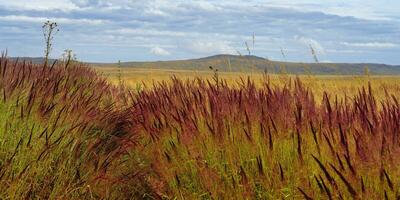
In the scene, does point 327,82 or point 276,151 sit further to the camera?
point 327,82

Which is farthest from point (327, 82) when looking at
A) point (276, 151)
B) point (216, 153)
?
point (276, 151)

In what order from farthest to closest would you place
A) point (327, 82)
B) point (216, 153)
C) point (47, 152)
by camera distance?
point (327, 82)
point (216, 153)
point (47, 152)

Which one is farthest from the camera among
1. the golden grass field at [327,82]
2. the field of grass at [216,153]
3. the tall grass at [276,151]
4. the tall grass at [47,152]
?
the golden grass field at [327,82]

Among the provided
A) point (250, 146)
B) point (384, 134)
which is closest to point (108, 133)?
point (250, 146)

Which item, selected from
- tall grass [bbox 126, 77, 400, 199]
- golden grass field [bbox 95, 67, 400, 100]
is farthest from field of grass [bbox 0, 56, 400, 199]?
golden grass field [bbox 95, 67, 400, 100]

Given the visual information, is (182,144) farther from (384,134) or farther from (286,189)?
(384,134)

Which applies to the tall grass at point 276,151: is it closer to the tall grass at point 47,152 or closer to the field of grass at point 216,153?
the field of grass at point 216,153

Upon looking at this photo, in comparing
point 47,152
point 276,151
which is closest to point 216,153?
point 276,151

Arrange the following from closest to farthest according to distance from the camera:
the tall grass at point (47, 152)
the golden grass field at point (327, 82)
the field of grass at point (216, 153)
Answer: the field of grass at point (216, 153) → the tall grass at point (47, 152) → the golden grass field at point (327, 82)

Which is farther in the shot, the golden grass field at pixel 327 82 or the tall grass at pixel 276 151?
the golden grass field at pixel 327 82

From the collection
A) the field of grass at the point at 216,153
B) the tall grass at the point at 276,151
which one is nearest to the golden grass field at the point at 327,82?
the tall grass at the point at 276,151

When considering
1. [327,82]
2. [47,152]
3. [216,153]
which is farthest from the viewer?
[327,82]

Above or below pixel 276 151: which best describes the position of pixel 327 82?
below

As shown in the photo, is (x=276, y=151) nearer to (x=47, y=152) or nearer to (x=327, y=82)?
(x=47, y=152)
